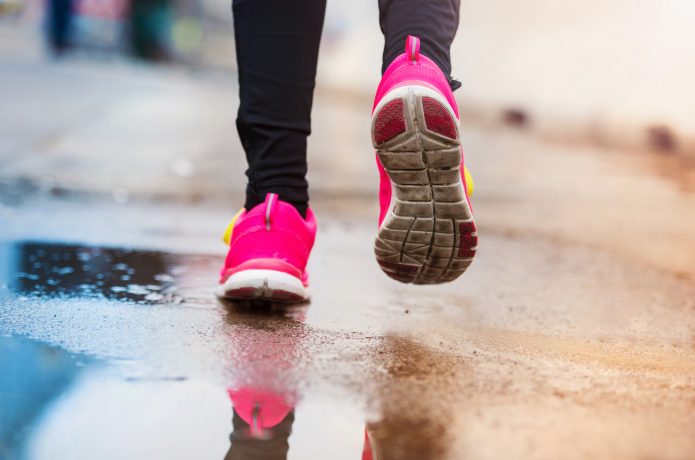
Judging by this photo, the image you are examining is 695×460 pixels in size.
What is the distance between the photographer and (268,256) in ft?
4.81

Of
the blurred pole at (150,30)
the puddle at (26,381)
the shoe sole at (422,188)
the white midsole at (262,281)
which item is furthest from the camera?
the blurred pole at (150,30)

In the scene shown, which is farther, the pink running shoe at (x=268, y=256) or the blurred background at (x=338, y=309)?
the pink running shoe at (x=268, y=256)

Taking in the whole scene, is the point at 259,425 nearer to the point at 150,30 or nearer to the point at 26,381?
the point at 26,381

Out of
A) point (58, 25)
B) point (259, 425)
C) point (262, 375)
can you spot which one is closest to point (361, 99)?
point (58, 25)

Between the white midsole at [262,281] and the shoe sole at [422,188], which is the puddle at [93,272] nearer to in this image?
the white midsole at [262,281]

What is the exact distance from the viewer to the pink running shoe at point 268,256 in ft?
4.71

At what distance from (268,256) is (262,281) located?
6 centimetres

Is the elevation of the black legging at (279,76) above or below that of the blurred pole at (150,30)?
below

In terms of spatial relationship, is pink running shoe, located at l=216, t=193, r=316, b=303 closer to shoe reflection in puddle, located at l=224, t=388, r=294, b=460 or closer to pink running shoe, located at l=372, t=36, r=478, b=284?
pink running shoe, located at l=372, t=36, r=478, b=284

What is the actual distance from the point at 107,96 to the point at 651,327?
482 centimetres

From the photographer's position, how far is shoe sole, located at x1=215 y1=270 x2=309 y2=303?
1.43 meters

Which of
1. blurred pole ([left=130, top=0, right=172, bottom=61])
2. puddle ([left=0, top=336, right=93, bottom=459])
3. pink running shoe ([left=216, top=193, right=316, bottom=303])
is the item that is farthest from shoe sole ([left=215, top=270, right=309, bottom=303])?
blurred pole ([left=130, top=0, right=172, bottom=61])

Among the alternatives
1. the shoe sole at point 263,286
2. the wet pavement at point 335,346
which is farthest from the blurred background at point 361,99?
the shoe sole at point 263,286

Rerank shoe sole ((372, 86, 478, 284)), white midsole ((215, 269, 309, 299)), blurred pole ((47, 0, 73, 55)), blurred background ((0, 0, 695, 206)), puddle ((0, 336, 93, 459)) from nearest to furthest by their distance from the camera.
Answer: puddle ((0, 336, 93, 459)) < shoe sole ((372, 86, 478, 284)) < white midsole ((215, 269, 309, 299)) < blurred background ((0, 0, 695, 206)) < blurred pole ((47, 0, 73, 55))
